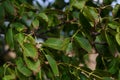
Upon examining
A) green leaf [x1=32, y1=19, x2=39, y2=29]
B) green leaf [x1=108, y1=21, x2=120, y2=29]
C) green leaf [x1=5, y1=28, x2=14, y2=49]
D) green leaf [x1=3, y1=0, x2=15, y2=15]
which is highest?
green leaf [x1=3, y1=0, x2=15, y2=15]

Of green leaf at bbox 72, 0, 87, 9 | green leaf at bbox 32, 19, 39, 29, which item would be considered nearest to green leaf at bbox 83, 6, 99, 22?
green leaf at bbox 72, 0, 87, 9

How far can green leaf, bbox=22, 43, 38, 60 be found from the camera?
1.41m

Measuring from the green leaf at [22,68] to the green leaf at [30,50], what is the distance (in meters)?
0.06

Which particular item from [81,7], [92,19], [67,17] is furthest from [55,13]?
[92,19]

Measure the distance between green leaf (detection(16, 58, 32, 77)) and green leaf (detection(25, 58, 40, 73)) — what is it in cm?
3

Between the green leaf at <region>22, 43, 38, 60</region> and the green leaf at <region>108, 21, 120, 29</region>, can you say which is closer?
the green leaf at <region>22, 43, 38, 60</region>

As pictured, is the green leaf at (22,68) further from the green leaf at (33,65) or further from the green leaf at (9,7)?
the green leaf at (9,7)

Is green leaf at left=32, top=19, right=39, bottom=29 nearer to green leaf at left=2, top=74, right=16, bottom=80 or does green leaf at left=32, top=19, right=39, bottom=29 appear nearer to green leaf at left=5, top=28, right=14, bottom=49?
green leaf at left=5, top=28, right=14, bottom=49

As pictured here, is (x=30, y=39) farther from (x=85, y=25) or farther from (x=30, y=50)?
(x=85, y=25)

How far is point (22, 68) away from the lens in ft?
4.78

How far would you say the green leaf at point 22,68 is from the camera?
1.45m

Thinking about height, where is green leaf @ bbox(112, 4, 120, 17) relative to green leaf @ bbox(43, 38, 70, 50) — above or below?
above

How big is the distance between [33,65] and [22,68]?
0.06m

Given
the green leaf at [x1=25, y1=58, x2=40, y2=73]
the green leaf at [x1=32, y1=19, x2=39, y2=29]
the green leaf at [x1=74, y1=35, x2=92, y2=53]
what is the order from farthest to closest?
1. the green leaf at [x1=32, y1=19, x2=39, y2=29]
2. the green leaf at [x1=74, y1=35, x2=92, y2=53]
3. the green leaf at [x1=25, y1=58, x2=40, y2=73]
